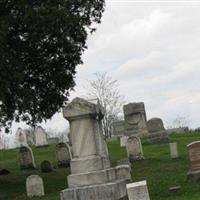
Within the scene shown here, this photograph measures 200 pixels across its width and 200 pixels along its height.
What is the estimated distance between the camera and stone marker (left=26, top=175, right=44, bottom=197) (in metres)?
19.3

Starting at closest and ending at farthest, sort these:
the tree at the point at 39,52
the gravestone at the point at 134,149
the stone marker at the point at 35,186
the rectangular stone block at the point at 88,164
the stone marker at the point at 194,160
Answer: the rectangular stone block at the point at 88,164, the stone marker at the point at 194,160, the stone marker at the point at 35,186, the tree at the point at 39,52, the gravestone at the point at 134,149

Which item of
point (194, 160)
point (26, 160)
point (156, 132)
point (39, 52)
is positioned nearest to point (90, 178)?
point (194, 160)

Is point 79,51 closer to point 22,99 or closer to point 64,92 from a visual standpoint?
point 64,92

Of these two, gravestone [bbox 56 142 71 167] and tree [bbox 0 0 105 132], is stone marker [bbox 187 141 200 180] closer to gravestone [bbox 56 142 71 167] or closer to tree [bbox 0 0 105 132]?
tree [bbox 0 0 105 132]

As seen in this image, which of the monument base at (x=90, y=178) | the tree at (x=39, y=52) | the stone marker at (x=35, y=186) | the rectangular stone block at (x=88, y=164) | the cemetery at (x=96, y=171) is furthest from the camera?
the tree at (x=39, y=52)

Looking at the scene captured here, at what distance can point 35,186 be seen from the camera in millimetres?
19375

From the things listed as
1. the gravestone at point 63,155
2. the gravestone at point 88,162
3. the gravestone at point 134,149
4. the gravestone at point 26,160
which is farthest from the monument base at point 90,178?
the gravestone at point 26,160

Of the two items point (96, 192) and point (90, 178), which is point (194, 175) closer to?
point (90, 178)

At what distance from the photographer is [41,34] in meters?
21.9

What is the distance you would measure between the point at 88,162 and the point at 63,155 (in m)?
16.6

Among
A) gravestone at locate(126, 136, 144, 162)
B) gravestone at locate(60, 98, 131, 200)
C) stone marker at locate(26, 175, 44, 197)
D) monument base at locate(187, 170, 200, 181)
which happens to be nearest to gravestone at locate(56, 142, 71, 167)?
gravestone at locate(126, 136, 144, 162)

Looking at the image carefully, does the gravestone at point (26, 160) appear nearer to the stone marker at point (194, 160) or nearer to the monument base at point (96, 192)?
the stone marker at point (194, 160)

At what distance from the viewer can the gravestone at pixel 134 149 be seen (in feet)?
94.5

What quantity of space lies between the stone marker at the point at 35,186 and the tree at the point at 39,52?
3.38 m
